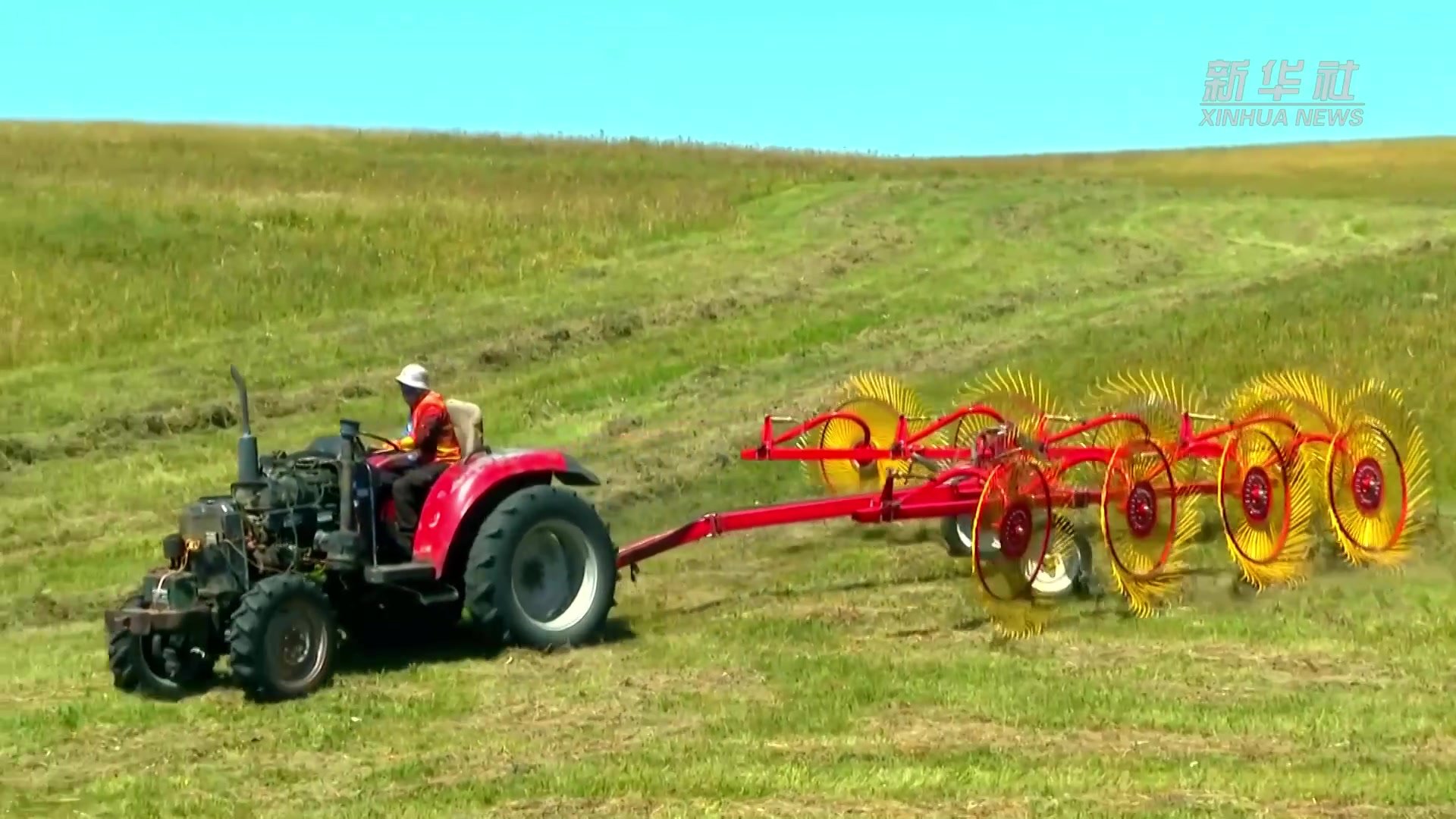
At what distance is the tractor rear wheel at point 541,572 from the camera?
878 cm

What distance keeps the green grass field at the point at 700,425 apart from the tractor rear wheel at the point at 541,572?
0.79 feet

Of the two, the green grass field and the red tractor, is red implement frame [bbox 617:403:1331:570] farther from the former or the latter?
the red tractor

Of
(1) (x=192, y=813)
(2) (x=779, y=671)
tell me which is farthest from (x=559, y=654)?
(1) (x=192, y=813)

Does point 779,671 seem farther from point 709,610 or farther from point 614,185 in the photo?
point 614,185

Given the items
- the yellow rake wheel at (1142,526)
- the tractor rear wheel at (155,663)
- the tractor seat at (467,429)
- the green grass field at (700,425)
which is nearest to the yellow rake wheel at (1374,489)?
the green grass field at (700,425)

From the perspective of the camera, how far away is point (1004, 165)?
1874 inches

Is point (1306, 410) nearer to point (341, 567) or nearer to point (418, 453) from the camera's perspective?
point (418, 453)

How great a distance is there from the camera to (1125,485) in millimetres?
10039

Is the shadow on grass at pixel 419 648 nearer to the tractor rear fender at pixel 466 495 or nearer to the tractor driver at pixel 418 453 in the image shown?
the tractor rear fender at pixel 466 495

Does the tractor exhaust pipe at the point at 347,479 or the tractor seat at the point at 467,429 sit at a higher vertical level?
the tractor seat at the point at 467,429

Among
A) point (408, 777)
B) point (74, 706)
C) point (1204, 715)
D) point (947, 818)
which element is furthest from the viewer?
point (74, 706)

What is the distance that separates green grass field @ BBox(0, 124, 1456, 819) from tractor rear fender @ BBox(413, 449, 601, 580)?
551mm

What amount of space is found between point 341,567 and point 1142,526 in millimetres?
4345

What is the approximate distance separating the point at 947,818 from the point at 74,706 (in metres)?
4.01
